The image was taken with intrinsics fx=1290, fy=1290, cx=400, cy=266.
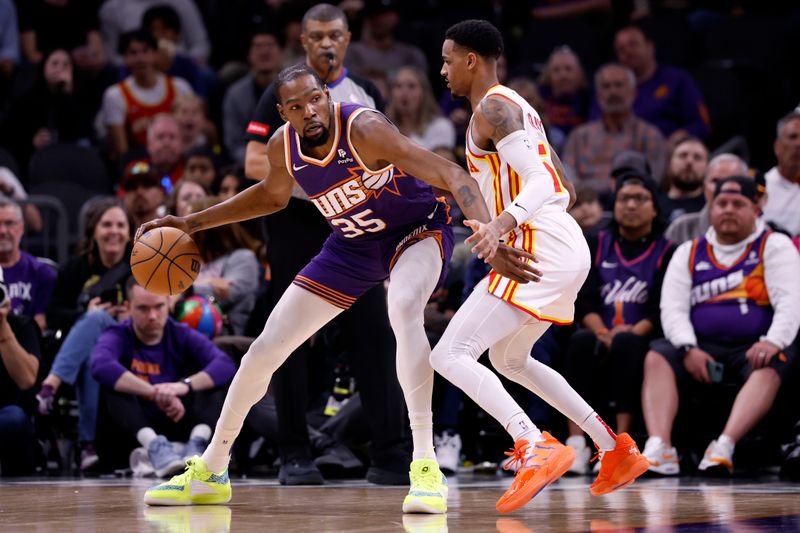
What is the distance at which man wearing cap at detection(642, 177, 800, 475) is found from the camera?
7.19 meters

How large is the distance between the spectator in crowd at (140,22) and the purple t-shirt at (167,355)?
5.73 metres

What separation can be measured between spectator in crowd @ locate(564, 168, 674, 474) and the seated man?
2.13 metres

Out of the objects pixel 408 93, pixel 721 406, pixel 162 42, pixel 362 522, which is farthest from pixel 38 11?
pixel 362 522

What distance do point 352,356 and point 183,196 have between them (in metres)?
2.88

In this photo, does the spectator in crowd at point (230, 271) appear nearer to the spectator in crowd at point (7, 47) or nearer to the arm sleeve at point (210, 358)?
the arm sleeve at point (210, 358)

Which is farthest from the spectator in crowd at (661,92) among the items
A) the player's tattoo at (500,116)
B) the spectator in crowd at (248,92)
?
the player's tattoo at (500,116)

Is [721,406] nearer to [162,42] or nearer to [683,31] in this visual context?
[683,31]

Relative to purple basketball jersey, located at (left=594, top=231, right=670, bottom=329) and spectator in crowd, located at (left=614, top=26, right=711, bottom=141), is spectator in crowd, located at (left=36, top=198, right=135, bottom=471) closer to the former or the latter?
purple basketball jersey, located at (left=594, top=231, right=670, bottom=329)

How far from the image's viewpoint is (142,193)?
9.59 meters

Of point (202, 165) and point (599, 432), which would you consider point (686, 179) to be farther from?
point (599, 432)

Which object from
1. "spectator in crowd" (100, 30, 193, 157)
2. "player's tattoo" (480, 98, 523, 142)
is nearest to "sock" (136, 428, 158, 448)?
"player's tattoo" (480, 98, 523, 142)

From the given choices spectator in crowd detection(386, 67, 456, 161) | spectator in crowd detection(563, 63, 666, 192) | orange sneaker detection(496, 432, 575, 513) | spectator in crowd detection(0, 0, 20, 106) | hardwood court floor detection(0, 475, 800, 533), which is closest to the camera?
hardwood court floor detection(0, 475, 800, 533)

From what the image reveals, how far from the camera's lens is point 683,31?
1237cm

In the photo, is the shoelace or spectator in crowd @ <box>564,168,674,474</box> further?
spectator in crowd @ <box>564,168,674,474</box>
